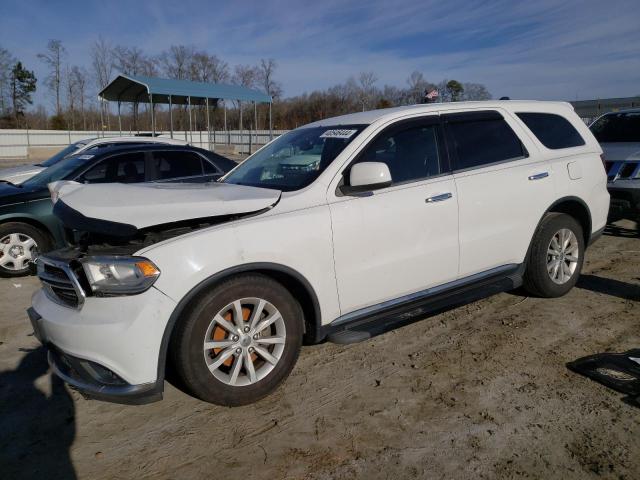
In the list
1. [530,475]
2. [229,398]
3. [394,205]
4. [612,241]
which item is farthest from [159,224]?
[612,241]

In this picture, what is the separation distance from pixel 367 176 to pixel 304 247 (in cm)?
65

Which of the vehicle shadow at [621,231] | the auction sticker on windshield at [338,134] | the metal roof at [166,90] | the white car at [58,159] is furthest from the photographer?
the metal roof at [166,90]

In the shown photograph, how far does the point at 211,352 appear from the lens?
294 centimetres

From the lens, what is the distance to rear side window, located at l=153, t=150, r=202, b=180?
23.0 feet

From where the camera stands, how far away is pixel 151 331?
8.71 ft

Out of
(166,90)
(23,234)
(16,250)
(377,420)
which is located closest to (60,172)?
(23,234)

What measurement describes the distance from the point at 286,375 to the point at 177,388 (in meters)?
0.80

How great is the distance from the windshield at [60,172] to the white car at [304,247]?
3.54m

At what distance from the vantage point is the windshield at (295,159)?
3.56 metres

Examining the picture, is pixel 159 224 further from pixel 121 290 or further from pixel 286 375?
pixel 286 375

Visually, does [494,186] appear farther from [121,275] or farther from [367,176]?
[121,275]

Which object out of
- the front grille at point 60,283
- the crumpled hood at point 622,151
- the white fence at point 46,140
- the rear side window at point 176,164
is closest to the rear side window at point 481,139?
the front grille at point 60,283

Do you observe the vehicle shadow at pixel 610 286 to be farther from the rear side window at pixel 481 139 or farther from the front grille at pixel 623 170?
the front grille at pixel 623 170

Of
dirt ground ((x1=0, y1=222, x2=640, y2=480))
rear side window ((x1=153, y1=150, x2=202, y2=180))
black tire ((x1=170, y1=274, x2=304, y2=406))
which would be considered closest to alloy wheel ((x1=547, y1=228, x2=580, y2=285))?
dirt ground ((x1=0, y1=222, x2=640, y2=480))
